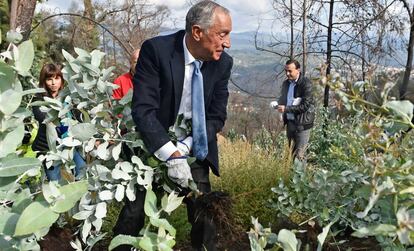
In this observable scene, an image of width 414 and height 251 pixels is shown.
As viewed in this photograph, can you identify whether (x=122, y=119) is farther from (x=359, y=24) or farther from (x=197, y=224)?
(x=359, y=24)

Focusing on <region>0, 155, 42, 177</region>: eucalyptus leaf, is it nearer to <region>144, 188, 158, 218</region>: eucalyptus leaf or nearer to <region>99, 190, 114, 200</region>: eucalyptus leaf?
<region>144, 188, 158, 218</region>: eucalyptus leaf

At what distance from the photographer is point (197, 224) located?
265 centimetres

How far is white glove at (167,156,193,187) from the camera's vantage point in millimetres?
2373

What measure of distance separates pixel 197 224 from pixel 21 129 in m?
1.66

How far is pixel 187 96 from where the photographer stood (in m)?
2.67

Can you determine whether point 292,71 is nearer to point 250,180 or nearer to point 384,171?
point 250,180

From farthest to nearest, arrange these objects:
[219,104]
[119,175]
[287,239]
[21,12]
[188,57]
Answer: [21,12] < [219,104] < [188,57] < [119,175] < [287,239]

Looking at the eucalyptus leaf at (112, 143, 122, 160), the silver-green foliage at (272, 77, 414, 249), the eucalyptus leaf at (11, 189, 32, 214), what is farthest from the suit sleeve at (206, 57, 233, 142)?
the eucalyptus leaf at (11, 189, 32, 214)

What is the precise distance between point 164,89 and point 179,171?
1.53ft

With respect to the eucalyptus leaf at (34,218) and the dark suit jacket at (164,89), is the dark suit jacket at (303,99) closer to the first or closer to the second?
the dark suit jacket at (164,89)

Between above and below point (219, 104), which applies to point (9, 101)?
above

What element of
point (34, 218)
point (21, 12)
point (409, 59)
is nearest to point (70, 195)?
point (34, 218)

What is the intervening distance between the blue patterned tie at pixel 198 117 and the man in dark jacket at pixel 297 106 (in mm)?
3698

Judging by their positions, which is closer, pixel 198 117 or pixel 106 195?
pixel 106 195
